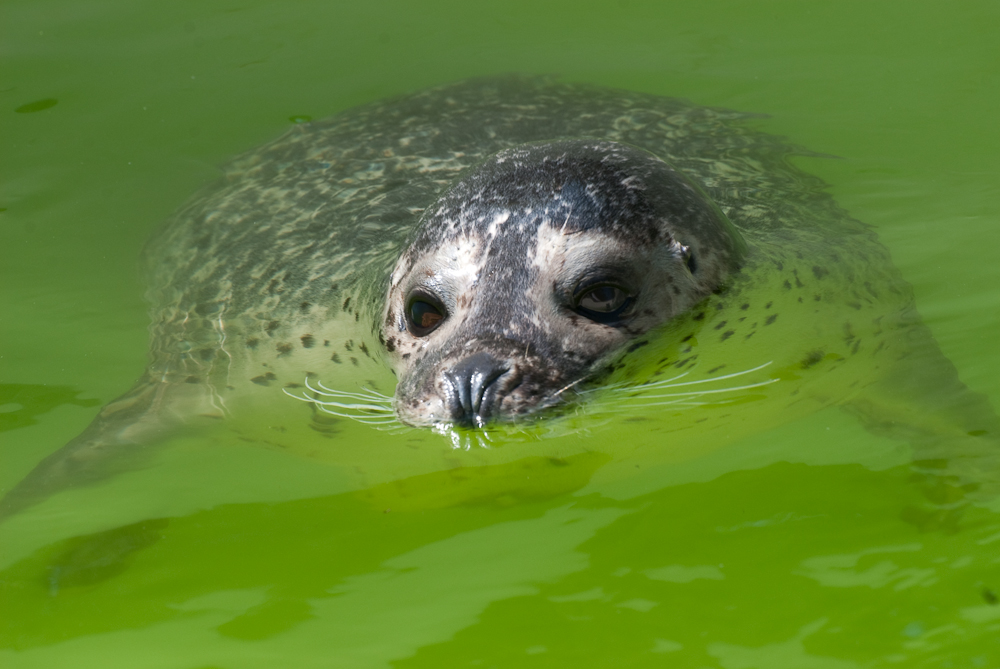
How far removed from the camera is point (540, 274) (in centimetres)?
279

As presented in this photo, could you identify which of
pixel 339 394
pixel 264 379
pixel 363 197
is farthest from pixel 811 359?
pixel 363 197

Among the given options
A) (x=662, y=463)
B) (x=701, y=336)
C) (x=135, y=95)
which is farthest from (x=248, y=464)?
(x=135, y=95)

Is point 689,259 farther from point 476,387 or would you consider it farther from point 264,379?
point 264,379


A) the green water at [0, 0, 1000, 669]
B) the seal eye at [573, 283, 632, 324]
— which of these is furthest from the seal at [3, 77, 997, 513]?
the green water at [0, 0, 1000, 669]

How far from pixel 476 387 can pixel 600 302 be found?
1.82 feet

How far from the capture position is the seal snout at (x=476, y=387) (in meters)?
2.43

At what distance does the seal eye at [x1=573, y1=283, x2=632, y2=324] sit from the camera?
9.24 ft

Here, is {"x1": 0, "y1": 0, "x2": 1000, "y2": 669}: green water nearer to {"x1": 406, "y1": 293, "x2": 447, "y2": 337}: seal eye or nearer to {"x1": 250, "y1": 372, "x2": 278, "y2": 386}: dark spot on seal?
A: {"x1": 250, "y1": 372, "x2": 278, "y2": 386}: dark spot on seal

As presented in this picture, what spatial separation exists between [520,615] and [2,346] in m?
2.41

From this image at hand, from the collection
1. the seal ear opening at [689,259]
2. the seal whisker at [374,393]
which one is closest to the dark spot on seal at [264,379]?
the seal whisker at [374,393]

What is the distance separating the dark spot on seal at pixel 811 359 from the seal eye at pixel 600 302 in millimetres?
641

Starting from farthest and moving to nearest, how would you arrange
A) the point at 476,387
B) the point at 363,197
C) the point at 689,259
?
the point at 363,197 → the point at 689,259 → the point at 476,387

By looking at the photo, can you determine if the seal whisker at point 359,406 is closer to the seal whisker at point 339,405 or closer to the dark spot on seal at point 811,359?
the seal whisker at point 339,405

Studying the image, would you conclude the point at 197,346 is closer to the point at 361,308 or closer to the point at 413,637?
the point at 361,308
